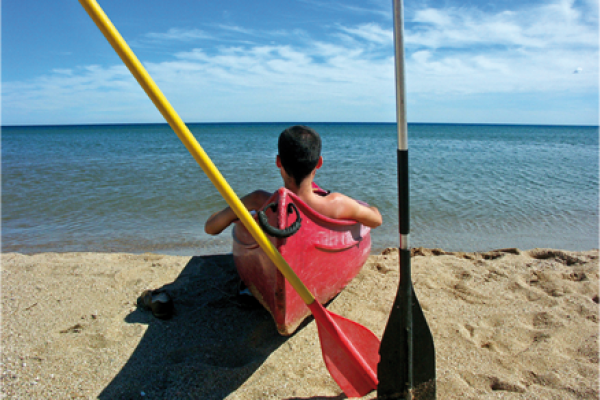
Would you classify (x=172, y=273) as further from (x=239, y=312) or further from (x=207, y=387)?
(x=207, y=387)

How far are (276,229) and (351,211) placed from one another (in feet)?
2.89

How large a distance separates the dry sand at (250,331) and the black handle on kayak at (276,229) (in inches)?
36.4

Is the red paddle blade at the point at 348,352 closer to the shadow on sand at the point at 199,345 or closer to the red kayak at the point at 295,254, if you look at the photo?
the red kayak at the point at 295,254

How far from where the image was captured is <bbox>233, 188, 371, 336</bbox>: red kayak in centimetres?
220

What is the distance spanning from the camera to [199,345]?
2645mm

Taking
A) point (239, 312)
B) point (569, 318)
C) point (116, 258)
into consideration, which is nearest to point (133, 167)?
point (116, 258)

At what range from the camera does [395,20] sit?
1631 millimetres

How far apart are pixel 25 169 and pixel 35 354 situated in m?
13.4

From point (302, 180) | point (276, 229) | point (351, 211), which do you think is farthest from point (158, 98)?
point (351, 211)

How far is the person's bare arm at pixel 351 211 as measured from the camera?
106 inches

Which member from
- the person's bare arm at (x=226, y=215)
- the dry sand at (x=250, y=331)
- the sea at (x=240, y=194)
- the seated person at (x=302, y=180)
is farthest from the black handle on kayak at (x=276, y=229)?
the sea at (x=240, y=194)

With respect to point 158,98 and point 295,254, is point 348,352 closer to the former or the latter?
point 295,254

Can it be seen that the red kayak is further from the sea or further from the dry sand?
the sea

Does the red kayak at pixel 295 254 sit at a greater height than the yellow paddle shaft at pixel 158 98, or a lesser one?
lesser
